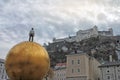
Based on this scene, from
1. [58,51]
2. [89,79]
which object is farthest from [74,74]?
[58,51]

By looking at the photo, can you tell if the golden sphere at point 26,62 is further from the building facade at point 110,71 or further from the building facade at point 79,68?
the building facade at point 110,71

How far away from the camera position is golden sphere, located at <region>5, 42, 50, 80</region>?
14.1 feet

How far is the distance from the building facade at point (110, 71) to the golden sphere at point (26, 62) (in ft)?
188

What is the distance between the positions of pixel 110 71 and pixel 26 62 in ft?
190

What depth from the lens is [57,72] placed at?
8850 centimetres

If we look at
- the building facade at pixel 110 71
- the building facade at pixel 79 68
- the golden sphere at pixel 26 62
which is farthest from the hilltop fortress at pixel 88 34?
the golden sphere at pixel 26 62

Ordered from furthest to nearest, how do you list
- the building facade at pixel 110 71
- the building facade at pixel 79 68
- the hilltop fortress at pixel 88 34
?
the hilltop fortress at pixel 88 34 → the building facade at pixel 110 71 → the building facade at pixel 79 68

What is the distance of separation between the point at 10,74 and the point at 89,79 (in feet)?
171

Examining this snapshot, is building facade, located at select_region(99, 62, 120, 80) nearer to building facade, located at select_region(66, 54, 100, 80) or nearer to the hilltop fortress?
building facade, located at select_region(66, 54, 100, 80)

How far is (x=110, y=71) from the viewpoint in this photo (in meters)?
59.6

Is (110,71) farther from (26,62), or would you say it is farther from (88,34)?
(88,34)

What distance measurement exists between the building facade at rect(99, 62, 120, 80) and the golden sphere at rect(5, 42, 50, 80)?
57.3 m

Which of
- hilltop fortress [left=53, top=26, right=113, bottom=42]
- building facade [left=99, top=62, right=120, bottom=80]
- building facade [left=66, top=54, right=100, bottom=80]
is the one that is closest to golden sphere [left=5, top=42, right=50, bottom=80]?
building facade [left=66, top=54, right=100, bottom=80]

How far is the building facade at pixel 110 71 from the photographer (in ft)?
193
